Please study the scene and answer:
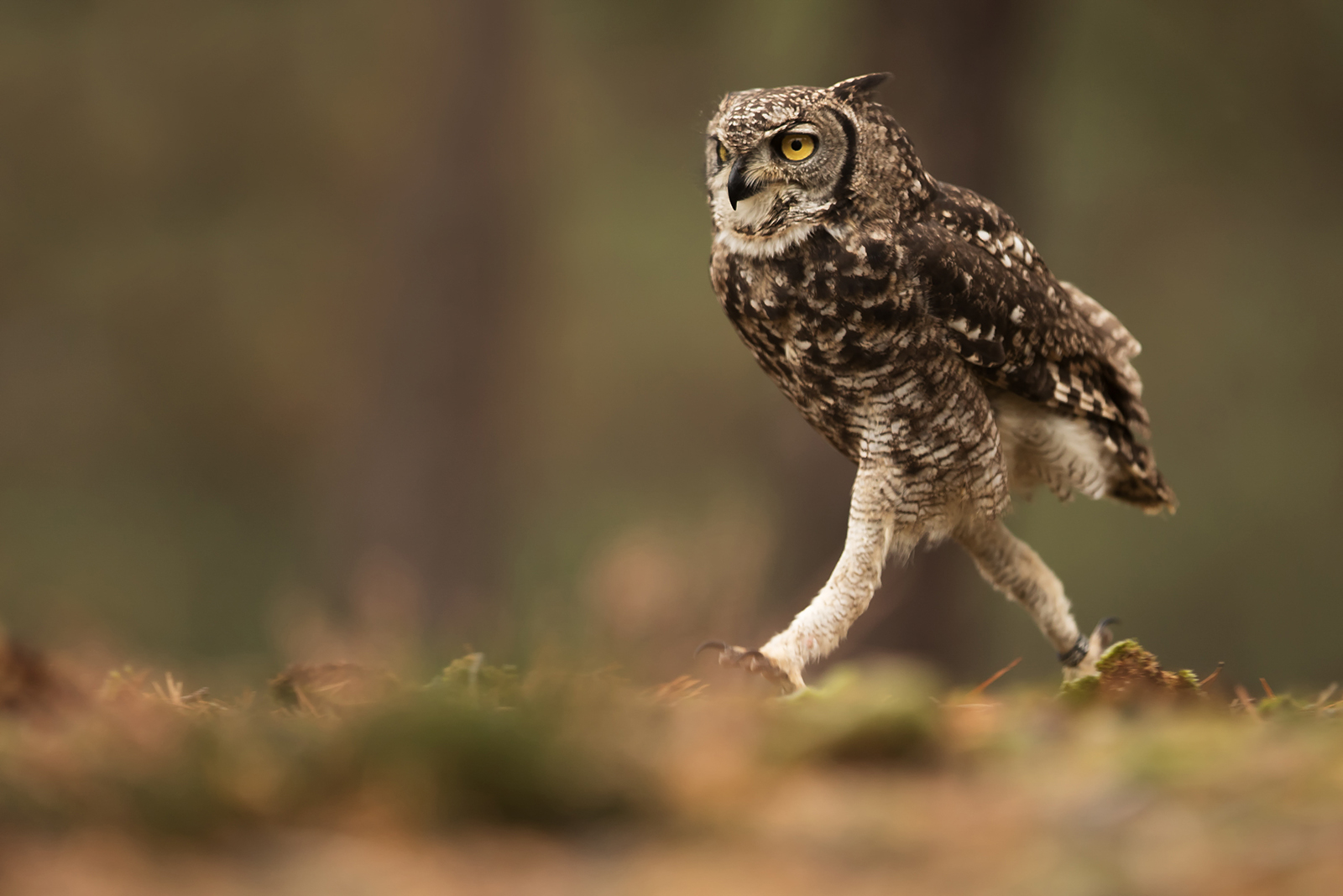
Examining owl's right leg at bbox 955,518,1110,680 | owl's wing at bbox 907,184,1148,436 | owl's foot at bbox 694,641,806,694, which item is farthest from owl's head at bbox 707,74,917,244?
owl's right leg at bbox 955,518,1110,680

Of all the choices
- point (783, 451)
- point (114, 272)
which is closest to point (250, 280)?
point (114, 272)

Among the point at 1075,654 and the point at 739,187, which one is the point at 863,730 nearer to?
the point at 739,187

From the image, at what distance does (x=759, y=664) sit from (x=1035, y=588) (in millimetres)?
1158

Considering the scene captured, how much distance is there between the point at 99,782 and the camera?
153cm

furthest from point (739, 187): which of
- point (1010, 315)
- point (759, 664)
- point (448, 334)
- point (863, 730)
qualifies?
point (448, 334)

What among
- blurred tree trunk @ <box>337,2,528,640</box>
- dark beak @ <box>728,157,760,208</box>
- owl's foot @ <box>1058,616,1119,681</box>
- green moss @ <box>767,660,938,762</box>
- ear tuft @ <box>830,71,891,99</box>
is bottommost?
green moss @ <box>767,660,938,762</box>

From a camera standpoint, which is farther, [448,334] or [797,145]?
[448,334]

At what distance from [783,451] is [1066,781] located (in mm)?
4348

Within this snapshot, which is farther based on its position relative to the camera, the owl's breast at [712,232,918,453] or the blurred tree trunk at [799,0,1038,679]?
the blurred tree trunk at [799,0,1038,679]

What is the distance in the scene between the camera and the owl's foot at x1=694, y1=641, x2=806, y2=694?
2.90m

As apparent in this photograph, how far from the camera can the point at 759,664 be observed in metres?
2.95

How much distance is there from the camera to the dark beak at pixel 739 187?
2971mm

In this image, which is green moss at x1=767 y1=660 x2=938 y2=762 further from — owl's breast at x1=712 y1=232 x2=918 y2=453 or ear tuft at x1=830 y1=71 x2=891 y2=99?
ear tuft at x1=830 y1=71 x2=891 y2=99

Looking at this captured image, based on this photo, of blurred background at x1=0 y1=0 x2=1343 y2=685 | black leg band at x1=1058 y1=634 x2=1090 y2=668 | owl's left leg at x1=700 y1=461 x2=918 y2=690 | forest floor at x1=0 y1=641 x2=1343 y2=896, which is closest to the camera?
forest floor at x1=0 y1=641 x2=1343 y2=896
